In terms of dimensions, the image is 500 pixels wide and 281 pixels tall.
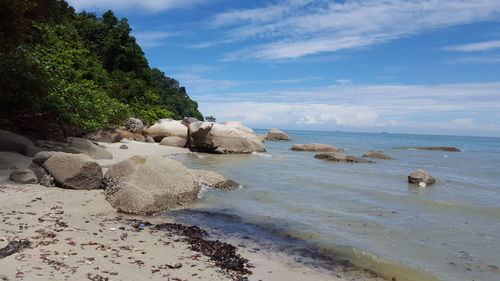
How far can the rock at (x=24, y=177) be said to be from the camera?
896 centimetres

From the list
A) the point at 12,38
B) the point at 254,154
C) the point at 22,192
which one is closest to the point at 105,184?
the point at 22,192

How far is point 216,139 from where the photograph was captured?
2502cm

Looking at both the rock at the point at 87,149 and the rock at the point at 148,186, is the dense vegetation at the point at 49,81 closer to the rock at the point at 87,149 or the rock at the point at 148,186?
the rock at the point at 87,149

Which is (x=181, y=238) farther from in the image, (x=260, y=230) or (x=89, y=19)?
(x=89, y=19)

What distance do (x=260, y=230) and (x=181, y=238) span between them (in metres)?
1.84

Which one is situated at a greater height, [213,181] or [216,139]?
[216,139]

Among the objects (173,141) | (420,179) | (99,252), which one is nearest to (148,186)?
(99,252)

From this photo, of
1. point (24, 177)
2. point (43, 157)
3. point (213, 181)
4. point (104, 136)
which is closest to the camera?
point (24, 177)

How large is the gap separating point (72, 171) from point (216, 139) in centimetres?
1599

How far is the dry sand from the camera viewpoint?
15.2 ft

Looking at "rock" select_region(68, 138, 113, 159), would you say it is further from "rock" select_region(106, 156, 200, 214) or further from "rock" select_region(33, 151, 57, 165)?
"rock" select_region(106, 156, 200, 214)

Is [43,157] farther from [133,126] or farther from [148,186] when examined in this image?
[133,126]

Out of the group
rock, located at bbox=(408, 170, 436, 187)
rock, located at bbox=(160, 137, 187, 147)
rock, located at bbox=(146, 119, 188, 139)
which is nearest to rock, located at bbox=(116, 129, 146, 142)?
rock, located at bbox=(146, 119, 188, 139)

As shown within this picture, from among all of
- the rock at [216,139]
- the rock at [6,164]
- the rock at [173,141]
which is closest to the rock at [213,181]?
the rock at [6,164]
